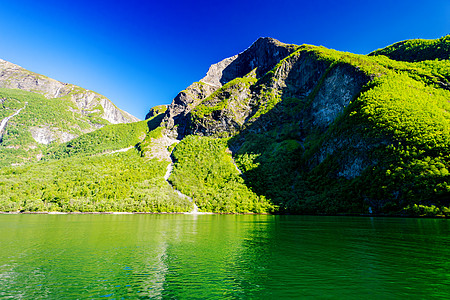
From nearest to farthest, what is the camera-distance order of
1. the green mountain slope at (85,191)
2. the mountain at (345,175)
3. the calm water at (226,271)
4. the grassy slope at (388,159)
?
the calm water at (226,271) → the grassy slope at (388,159) → the mountain at (345,175) → the green mountain slope at (85,191)

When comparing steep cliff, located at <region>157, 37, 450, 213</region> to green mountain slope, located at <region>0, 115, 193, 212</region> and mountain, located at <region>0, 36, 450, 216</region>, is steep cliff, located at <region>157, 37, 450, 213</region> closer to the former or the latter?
mountain, located at <region>0, 36, 450, 216</region>

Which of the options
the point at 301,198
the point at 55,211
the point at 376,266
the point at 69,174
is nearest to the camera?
the point at 376,266

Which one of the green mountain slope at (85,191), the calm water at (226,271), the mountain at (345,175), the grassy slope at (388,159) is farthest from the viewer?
the green mountain slope at (85,191)

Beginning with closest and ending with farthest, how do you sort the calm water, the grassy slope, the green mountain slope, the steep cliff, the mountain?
the calm water
the grassy slope
the steep cliff
the mountain
the green mountain slope

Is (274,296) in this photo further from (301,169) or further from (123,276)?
(301,169)

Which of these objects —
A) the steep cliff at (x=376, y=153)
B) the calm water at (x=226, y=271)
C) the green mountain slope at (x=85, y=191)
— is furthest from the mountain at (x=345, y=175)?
the calm water at (x=226, y=271)

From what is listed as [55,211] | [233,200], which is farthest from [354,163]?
[55,211]

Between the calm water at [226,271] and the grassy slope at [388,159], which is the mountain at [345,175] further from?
the calm water at [226,271]

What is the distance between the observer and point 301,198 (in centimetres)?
15725

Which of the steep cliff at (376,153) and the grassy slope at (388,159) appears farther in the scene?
the steep cliff at (376,153)

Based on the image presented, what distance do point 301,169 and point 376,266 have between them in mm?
175635

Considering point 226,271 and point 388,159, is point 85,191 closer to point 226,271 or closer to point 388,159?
point 226,271

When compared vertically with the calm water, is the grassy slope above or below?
above

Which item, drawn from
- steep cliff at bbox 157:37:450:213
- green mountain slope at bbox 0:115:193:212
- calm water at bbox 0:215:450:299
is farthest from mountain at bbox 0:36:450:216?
calm water at bbox 0:215:450:299
